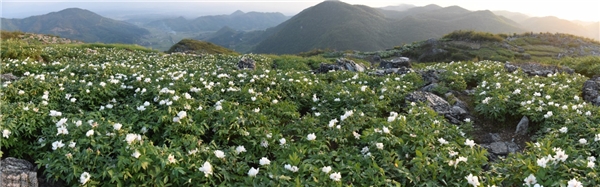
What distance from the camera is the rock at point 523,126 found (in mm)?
8531

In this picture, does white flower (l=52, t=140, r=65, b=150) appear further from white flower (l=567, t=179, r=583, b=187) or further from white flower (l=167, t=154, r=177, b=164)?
white flower (l=567, t=179, r=583, b=187)

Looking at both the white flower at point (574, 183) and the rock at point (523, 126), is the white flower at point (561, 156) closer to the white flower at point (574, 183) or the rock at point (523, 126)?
the white flower at point (574, 183)

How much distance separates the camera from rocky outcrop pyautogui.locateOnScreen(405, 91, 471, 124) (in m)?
9.65

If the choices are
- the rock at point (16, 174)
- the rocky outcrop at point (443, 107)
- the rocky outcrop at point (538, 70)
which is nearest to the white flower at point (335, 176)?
the rock at point (16, 174)

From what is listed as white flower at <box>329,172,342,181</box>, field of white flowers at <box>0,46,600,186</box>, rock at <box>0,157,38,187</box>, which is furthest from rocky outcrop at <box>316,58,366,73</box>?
rock at <box>0,157,38,187</box>

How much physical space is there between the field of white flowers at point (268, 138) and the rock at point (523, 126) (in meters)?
0.23

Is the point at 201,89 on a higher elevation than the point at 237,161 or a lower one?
higher

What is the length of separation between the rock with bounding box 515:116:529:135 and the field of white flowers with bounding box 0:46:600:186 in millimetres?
227

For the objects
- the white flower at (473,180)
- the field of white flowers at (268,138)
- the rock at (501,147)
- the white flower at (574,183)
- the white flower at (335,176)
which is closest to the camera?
the white flower at (574,183)

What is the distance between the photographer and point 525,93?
31.9ft

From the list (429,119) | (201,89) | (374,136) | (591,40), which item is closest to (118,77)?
(201,89)

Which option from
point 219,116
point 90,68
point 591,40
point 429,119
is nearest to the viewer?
point 219,116

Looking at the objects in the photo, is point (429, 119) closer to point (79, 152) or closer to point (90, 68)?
point (79, 152)

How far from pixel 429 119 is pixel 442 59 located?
129 ft
